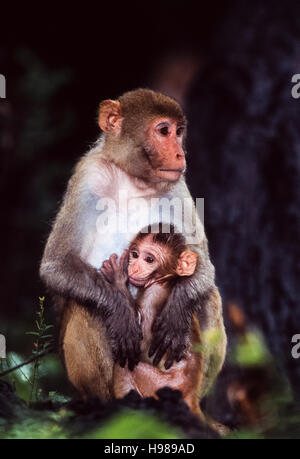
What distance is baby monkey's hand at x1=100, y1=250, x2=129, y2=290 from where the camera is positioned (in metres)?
4.39

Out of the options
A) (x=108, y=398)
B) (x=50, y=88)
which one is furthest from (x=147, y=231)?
(x=50, y=88)

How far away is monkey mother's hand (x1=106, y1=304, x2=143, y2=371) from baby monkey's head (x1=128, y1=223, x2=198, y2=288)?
8.8 inches

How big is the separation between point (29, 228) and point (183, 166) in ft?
21.5

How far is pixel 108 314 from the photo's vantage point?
15.0 ft

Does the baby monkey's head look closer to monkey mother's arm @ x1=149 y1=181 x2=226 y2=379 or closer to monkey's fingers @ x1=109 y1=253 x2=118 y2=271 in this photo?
monkey's fingers @ x1=109 y1=253 x2=118 y2=271

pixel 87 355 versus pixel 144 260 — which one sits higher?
pixel 144 260

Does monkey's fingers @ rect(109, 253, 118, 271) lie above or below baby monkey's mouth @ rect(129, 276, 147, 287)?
above

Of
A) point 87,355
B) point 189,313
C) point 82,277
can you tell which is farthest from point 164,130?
point 87,355

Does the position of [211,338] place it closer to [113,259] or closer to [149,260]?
[149,260]

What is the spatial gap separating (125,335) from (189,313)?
1.74 ft

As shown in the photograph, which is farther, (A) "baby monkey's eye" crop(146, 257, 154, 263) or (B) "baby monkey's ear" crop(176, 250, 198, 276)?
(B) "baby monkey's ear" crop(176, 250, 198, 276)

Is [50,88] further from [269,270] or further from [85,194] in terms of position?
[85,194]

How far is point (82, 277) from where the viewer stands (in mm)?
4656

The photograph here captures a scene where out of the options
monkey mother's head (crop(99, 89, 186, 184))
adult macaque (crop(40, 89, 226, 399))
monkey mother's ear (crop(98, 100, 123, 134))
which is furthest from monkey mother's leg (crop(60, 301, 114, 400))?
monkey mother's ear (crop(98, 100, 123, 134))
